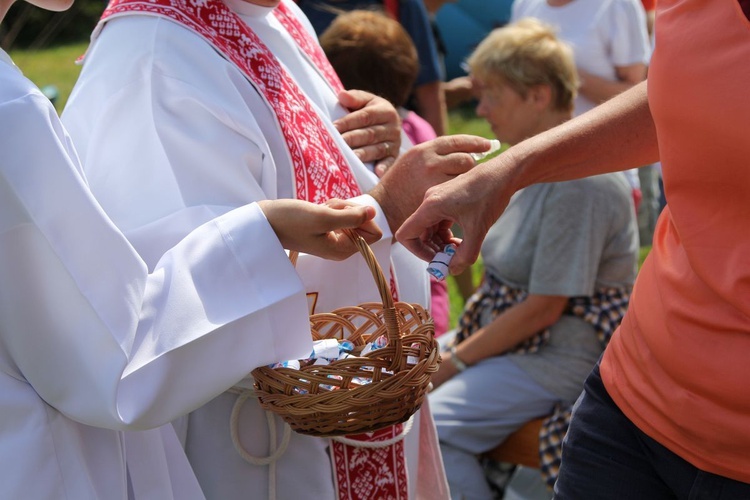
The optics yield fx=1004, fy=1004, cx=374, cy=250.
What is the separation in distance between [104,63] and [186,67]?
0.62 feet

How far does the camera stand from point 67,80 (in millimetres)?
12844

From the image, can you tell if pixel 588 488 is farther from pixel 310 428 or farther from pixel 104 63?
pixel 104 63

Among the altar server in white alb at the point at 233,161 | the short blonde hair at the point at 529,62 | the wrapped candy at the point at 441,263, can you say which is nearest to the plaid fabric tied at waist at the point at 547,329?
the short blonde hair at the point at 529,62

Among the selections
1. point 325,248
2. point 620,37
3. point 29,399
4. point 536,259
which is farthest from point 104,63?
point 620,37

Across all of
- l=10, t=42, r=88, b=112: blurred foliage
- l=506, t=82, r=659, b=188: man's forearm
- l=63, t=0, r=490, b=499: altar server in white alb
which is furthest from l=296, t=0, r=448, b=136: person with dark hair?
l=10, t=42, r=88, b=112: blurred foliage

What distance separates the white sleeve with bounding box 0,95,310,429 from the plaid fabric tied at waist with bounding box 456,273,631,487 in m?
1.76

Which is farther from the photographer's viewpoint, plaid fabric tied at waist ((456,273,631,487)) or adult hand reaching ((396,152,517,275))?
plaid fabric tied at waist ((456,273,631,487))

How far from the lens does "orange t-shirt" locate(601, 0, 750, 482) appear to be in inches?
62.4

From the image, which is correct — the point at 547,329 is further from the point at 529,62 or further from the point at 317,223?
the point at 317,223

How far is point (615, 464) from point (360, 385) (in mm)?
511

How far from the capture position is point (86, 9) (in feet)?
51.1

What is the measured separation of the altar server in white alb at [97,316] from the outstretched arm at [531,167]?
207mm

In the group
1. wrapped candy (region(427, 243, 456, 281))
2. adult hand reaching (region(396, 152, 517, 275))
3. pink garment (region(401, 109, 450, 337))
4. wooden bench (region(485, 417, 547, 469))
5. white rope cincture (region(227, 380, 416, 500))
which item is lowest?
wooden bench (region(485, 417, 547, 469))

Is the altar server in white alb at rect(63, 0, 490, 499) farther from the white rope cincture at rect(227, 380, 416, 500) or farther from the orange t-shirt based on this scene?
the orange t-shirt
